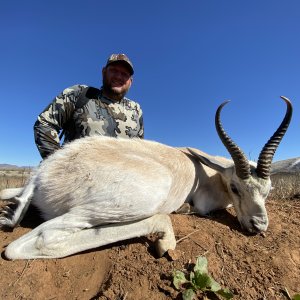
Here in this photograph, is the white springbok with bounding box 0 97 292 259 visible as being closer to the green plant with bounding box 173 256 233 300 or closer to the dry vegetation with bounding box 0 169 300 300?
the dry vegetation with bounding box 0 169 300 300

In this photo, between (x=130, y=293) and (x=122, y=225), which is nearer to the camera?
(x=130, y=293)

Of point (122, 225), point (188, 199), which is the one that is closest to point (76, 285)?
point (122, 225)

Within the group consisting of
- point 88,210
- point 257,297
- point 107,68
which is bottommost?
point 257,297

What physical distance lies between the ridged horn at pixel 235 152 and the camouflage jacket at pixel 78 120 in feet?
7.15

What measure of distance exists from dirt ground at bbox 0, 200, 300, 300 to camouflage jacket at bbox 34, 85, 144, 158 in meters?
1.90

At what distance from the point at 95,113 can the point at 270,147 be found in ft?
10.1

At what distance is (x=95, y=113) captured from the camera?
253 inches

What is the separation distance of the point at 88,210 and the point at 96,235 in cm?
28

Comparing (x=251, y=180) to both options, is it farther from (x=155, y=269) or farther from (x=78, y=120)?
(x=78, y=120)

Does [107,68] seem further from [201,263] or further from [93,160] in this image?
[201,263]

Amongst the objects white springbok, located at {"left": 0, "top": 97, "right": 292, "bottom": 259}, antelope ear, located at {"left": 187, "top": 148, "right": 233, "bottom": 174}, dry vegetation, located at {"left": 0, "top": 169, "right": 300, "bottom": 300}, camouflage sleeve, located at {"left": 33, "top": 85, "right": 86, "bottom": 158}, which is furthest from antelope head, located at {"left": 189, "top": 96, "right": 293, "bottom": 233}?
camouflage sleeve, located at {"left": 33, "top": 85, "right": 86, "bottom": 158}

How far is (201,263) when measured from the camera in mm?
3404

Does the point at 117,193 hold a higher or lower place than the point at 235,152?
lower

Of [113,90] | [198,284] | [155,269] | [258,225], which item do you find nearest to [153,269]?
[155,269]
